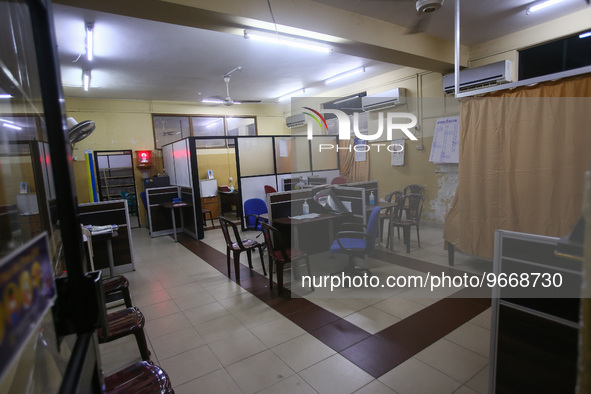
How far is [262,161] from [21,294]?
682 cm

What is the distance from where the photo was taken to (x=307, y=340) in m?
2.65

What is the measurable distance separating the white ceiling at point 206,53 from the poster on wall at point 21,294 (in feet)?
13.0

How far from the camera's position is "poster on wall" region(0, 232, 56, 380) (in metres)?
0.40

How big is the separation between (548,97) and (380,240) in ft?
9.99

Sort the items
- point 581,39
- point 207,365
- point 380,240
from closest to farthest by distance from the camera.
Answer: point 207,365 < point 581,39 < point 380,240

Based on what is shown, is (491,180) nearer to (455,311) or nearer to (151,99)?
(455,311)

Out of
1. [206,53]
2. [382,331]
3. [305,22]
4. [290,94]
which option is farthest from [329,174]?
[382,331]

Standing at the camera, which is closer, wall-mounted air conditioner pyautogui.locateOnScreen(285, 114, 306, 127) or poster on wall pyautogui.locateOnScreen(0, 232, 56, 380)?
poster on wall pyautogui.locateOnScreen(0, 232, 56, 380)

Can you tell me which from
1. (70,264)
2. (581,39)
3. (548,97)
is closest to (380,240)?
(548,97)

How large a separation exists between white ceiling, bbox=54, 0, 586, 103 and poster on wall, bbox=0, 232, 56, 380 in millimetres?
3957

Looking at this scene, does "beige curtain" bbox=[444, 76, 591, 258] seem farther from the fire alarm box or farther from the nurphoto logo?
the fire alarm box

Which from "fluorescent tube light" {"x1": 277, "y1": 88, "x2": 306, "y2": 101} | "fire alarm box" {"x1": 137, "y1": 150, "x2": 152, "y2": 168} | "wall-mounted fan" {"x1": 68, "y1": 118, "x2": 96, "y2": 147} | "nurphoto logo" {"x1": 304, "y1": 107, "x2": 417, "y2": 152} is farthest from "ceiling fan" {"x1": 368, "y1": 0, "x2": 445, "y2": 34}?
"fire alarm box" {"x1": 137, "y1": 150, "x2": 152, "y2": 168}

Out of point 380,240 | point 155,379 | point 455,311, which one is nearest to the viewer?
point 155,379

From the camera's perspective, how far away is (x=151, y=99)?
826 centimetres
